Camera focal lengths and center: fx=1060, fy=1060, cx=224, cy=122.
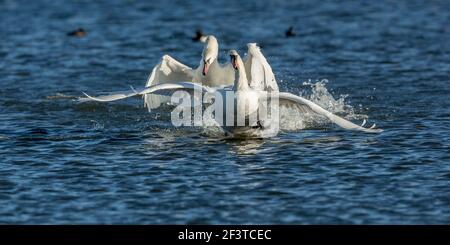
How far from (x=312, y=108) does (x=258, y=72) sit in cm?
101

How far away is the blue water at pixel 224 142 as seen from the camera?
10.5 m

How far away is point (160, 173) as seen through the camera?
1198 cm

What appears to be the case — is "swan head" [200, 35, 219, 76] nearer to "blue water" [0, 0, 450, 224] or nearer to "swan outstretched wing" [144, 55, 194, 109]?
"swan outstretched wing" [144, 55, 194, 109]

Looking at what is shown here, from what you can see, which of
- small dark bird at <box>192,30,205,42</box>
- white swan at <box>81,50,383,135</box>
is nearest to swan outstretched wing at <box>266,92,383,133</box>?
white swan at <box>81,50,383,135</box>

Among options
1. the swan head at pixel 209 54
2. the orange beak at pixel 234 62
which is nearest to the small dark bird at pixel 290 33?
the swan head at pixel 209 54

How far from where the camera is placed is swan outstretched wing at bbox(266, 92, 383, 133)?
12922 mm

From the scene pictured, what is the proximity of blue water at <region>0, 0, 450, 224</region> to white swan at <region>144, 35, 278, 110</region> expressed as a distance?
68 cm

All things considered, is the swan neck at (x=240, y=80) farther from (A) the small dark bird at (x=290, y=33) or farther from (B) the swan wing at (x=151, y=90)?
(A) the small dark bird at (x=290, y=33)

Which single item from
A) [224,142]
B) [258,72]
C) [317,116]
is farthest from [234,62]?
[317,116]

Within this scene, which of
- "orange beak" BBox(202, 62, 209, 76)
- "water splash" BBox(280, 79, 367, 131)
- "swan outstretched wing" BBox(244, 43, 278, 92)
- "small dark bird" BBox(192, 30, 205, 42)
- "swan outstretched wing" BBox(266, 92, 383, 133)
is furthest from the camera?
"small dark bird" BBox(192, 30, 205, 42)

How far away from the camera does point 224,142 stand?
13.5m

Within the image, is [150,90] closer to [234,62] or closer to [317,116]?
[234,62]

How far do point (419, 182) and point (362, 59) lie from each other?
9423 mm
